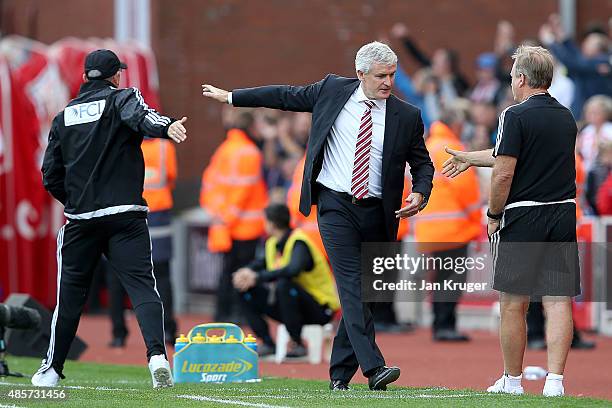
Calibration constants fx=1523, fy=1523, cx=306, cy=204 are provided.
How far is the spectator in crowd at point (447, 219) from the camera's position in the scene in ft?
50.4

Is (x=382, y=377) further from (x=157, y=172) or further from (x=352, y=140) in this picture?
(x=157, y=172)

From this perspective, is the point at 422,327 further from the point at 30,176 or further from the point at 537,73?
the point at 537,73

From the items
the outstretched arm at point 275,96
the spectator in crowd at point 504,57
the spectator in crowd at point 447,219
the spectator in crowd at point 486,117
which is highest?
the spectator in crowd at point 504,57

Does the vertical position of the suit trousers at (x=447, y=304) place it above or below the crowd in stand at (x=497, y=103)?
below

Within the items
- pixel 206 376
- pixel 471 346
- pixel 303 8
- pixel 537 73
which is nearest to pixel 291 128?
pixel 303 8

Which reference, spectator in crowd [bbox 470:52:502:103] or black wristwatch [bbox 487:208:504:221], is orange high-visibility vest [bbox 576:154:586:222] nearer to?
spectator in crowd [bbox 470:52:502:103]

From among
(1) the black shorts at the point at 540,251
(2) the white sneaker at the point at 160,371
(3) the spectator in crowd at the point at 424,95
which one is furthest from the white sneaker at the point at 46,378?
(3) the spectator in crowd at the point at 424,95

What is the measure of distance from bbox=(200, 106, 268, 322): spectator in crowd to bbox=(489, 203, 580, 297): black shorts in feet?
24.8

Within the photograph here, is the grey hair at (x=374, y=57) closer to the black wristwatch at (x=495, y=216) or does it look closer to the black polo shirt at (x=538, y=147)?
the black polo shirt at (x=538, y=147)

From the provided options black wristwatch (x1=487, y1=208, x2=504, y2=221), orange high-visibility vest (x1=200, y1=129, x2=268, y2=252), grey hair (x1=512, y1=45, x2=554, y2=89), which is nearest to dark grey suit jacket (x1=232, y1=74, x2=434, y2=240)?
black wristwatch (x1=487, y1=208, x2=504, y2=221)

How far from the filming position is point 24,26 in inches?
1041

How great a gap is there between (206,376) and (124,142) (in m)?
1.94

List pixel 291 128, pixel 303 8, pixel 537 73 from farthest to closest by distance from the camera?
pixel 303 8, pixel 291 128, pixel 537 73

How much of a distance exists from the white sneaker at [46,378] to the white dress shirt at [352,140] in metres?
2.32
